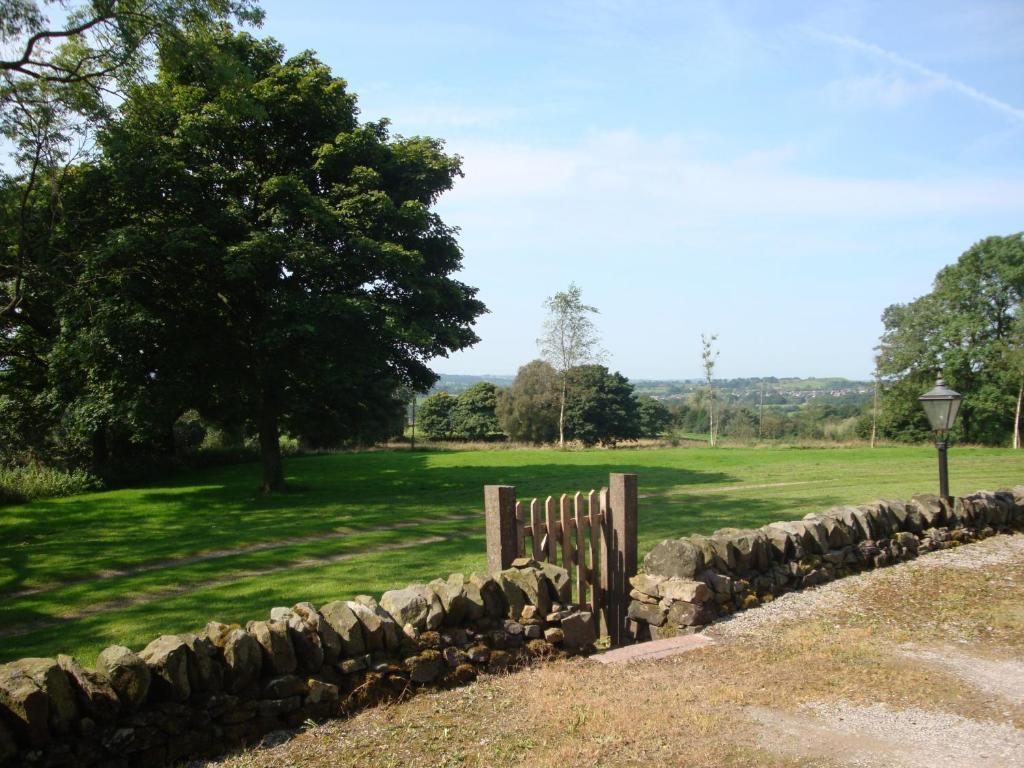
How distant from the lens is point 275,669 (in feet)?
14.5

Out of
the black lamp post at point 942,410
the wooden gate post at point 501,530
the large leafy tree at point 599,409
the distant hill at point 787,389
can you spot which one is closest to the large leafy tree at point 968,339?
the large leafy tree at point 599,409

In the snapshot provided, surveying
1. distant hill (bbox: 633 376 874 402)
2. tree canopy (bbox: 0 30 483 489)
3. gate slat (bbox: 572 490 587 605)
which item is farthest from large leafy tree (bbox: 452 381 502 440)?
distant hill (bbox: 633 376 874 402)

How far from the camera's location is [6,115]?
43.5ft

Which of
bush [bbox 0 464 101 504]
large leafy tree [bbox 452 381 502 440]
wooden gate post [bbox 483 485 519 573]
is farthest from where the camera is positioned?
large leafy tree [bbox 452 381 502 440]

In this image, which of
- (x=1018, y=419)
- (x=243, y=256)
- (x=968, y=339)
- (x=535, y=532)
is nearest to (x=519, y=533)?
(x=535, y=532)

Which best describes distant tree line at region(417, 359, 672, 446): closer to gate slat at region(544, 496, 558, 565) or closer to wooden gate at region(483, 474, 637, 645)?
wooden gate at region(483, 474, 637, 645)

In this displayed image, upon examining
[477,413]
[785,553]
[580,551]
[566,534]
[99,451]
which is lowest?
[785,553]

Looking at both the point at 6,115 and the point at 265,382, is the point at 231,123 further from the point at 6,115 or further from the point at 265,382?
the point at 265,382

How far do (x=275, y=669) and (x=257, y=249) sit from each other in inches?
512

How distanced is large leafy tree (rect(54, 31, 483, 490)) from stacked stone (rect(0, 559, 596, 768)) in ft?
38.1

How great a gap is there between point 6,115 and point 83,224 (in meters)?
3.98

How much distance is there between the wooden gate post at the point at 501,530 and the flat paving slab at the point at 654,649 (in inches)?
42.3

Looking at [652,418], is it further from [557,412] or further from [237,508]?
[237,508]

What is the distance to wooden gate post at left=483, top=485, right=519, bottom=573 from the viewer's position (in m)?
6.09
